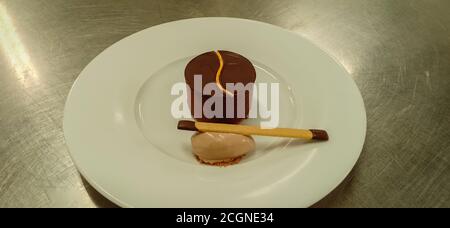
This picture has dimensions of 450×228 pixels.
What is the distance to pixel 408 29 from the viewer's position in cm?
118

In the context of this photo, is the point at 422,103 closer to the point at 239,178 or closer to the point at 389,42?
the point at 389,42

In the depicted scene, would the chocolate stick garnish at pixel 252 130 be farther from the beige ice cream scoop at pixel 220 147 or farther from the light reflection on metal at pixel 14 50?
the light reflection on metal at pixel 14 50

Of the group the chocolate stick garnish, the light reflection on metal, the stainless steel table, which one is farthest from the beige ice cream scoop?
the light reflection on metal

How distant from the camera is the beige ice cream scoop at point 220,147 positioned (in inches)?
30.0

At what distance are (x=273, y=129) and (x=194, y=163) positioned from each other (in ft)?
0.55

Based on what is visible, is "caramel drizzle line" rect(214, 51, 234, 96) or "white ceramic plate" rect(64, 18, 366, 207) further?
"caramel drizzle line" rect(214, 51, 234, 96)

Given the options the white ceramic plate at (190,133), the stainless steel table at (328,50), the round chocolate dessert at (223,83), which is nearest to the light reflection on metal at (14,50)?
the stainless steel table at (328,50)

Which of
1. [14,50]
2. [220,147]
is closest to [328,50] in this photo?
[220,147]

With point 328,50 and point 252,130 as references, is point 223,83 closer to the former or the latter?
point 252,130

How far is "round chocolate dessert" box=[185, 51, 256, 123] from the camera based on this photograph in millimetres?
827

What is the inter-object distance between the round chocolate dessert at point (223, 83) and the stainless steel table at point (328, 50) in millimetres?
254

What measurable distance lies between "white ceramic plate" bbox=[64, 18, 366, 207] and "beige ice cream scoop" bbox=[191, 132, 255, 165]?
1.1 inches

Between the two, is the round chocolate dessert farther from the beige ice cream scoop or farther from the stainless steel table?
the stainless steel table
